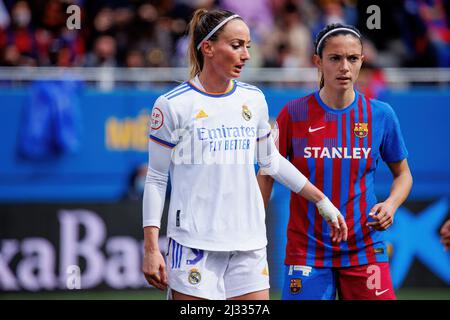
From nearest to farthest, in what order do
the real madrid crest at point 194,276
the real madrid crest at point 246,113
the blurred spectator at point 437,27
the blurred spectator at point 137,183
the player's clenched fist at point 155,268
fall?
the player's clenched fist at point 155,268 < the real madrid crest at point 194,276 < the real madrid crest at point 246,113 < the blurred spectator at point 137,183 < the blurred spectator at point 437,27

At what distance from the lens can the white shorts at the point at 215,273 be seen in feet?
19.4

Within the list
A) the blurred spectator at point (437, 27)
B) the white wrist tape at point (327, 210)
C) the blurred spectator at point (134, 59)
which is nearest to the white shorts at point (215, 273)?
the white wrist tape at point (327, 210)

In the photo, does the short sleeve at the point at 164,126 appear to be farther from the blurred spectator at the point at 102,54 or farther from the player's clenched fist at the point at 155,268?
the blurred spectator at the point at 102,54

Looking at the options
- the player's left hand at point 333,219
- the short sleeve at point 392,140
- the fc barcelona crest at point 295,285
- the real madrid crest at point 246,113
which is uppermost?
the real madrid crest at point 246,113

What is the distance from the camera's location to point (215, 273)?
19.6ft

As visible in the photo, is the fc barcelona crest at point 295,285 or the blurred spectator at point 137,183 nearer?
the fc barcelona crest at point 295,285

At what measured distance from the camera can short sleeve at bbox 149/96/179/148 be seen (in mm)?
5988

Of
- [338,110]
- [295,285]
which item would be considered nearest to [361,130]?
[338,110]

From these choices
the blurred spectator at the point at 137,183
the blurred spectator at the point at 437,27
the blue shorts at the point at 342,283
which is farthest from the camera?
the blurred spectator at the point at 437,27

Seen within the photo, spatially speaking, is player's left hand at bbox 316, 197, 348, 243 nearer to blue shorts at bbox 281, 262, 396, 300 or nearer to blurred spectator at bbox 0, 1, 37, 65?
blue shorts at bbox 281, 262, 396, 300

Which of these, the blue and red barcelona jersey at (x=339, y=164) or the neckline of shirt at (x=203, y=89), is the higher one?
the neckline of shirt at (x=203, y=89)

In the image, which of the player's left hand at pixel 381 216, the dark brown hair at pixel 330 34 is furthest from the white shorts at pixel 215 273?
the dark brown hair at pixel 330 34

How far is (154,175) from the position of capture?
19.8 ft

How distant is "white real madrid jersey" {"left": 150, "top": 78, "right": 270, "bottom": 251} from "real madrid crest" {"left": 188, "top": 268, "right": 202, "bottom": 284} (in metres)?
0.15
